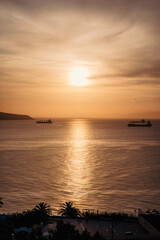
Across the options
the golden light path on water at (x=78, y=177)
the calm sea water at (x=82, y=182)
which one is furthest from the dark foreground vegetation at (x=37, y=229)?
the golden light path on water at (x=78, y=177)

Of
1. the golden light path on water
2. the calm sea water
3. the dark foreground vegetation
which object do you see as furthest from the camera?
the golden light path on water

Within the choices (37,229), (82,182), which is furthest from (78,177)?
(37,229)

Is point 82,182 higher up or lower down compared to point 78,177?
lower down

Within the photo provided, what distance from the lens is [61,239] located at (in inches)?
955

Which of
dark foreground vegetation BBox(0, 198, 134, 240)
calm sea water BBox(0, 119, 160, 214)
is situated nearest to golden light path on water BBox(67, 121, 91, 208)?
calm sea water BBox(0, 119, 160, 214)

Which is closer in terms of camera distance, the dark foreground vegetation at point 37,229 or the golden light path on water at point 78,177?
the dark foreground vegetation at point 37,229

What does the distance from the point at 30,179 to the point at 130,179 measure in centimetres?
3034

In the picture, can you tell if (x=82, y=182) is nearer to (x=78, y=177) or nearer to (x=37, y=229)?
(x=78, y=177)

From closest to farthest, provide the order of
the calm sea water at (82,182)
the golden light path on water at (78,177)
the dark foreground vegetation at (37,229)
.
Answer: the dark foreground vegetation at (37,229), the calm sea water at (82,182), the golden light path on water at (78,177)

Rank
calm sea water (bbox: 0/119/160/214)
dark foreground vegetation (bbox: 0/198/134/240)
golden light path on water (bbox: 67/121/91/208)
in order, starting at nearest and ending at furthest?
dark foreground vegetation (bbox: 0/198/134/240) → calm sea water (bbox: 0/119/160/214) → golden light path on water (bbox: 67/121/91/208)

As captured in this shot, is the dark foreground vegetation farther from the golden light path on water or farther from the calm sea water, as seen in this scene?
the golden light path on water

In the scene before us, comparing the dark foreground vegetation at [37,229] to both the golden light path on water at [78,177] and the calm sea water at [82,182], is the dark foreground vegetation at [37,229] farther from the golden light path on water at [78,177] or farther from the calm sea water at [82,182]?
the golden light path on water at [78,177]

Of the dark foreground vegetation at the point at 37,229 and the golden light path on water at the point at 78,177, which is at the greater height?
the golden light path on water at the point at 78,177

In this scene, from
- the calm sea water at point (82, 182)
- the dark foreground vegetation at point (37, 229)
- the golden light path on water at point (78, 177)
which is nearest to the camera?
the dark foreground vegetation at point (37, 229)
